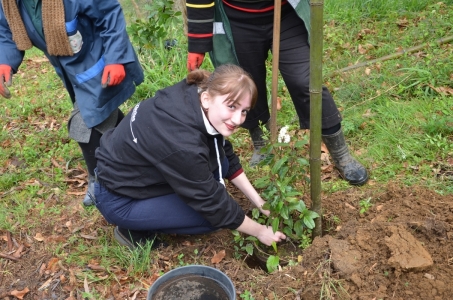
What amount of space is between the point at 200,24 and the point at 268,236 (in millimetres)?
1423

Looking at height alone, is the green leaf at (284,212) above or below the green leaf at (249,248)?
above

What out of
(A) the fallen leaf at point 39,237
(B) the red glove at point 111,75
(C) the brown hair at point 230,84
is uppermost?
(C) the brown hair at point 230,84

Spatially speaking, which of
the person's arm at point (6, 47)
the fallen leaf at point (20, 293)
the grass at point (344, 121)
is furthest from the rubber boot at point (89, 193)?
the person's arm at point (6, 47)

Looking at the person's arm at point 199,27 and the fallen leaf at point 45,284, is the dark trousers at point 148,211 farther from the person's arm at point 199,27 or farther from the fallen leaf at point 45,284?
the person's arm at point 199,27

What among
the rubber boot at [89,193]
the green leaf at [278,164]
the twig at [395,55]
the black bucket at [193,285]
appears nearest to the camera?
the black bucket at [193,285]

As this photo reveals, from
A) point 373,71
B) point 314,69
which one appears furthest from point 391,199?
point 373,71

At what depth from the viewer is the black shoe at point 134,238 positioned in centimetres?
297

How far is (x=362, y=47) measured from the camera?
5.21 meters

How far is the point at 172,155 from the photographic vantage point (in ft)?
7.79

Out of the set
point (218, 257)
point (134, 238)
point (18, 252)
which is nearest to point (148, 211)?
point (134, 238)

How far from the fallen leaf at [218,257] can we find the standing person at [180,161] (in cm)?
17

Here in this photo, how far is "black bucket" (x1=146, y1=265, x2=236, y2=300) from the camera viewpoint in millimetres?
2289

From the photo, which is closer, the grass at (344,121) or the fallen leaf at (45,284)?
the fallen leaf at (45,284)

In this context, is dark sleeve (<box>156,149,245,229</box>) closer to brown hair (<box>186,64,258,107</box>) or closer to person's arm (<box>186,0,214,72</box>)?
brown hair (<box>186,64,258,107</box>)
